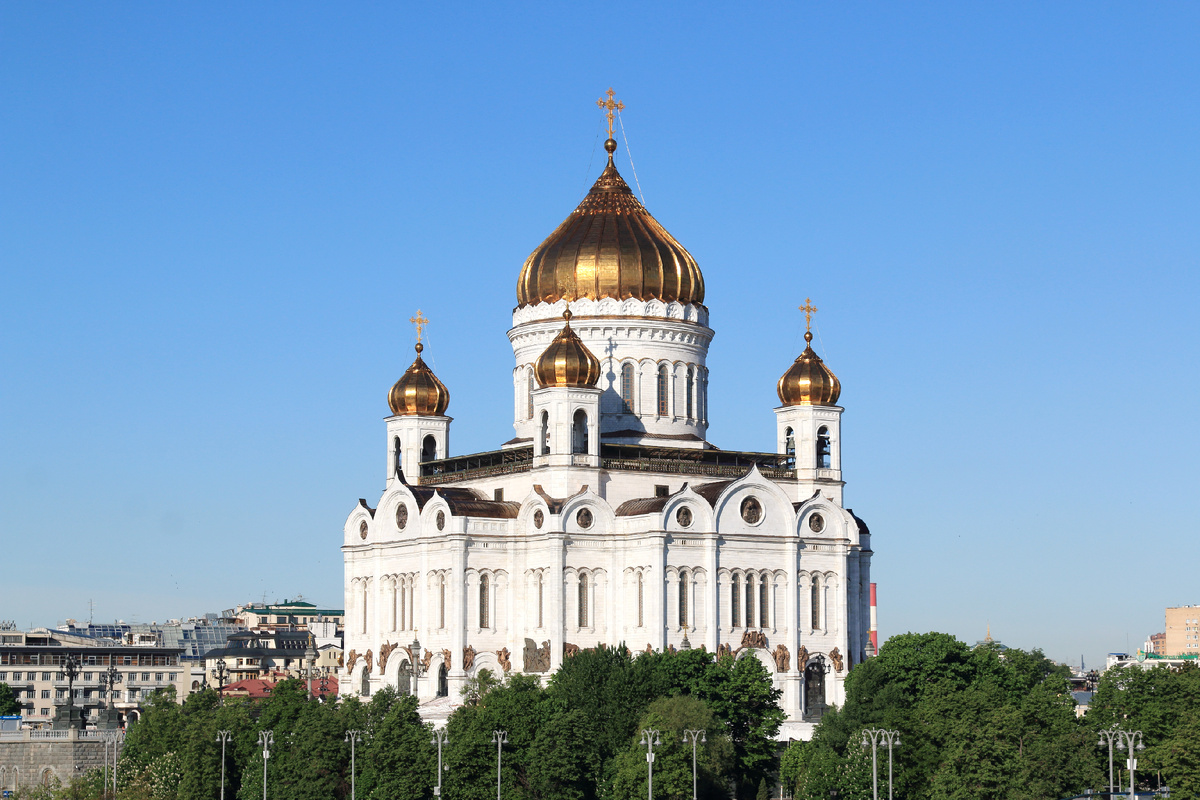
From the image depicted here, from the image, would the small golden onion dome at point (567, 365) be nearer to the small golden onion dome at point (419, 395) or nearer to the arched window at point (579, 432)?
the arched window at point (579, 432)

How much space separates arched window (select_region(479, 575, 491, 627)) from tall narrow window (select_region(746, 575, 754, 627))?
9644mm

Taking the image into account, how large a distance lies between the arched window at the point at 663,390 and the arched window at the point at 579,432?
5364 mm

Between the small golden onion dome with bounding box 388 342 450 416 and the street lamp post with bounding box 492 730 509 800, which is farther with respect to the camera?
the small golden onion dome with bounding box 388 342 450 416

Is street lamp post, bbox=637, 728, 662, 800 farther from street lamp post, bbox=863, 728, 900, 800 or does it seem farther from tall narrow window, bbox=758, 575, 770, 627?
tall narrow window, bbox=758, 575, 770, 627

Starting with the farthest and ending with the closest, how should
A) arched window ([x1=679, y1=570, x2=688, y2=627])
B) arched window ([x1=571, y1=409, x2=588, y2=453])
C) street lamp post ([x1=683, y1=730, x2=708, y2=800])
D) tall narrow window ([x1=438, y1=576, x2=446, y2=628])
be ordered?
1. arched window ([x1=571, y1=409, x2=588, y2=453])
2. tall narrow window ([x1=438, y1=576, x2=446, y2=628])
3. arched window ([x1=679, y1=570, x2=688, y2=627])
4. street lamp post ([x1=683, y1=730, x2=708, y2=800])

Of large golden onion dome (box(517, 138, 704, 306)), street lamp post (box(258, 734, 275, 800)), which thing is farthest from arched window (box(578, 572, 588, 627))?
large golden onion dome (box(517, 138, 704, 306))

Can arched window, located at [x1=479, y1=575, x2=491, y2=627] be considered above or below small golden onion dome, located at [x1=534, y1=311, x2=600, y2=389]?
below

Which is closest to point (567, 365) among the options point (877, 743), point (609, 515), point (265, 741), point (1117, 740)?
point (609, 515)

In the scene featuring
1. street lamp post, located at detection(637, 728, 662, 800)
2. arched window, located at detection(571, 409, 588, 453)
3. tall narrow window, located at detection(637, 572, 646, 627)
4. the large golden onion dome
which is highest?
the large golden onion dome

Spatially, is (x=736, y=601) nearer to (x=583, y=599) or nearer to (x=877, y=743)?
(x=583, y=599)

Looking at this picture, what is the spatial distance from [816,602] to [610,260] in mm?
15834

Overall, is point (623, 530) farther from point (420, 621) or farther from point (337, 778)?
point (337, 778)

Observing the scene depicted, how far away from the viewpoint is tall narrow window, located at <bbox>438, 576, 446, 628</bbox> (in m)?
76.6

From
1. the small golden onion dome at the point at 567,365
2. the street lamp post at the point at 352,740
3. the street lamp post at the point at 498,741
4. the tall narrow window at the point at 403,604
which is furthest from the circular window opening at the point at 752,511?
the street lamp post at the point at 352,740
